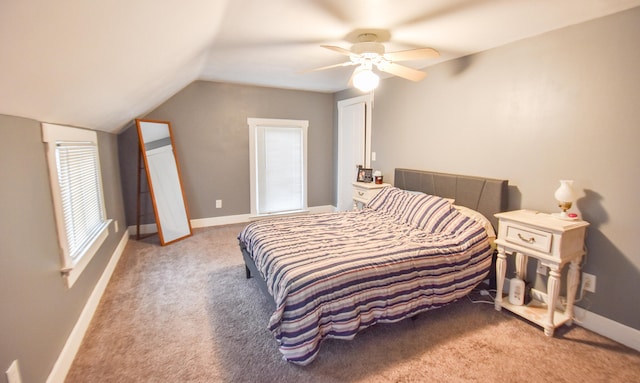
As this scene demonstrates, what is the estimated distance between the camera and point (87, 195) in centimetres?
257

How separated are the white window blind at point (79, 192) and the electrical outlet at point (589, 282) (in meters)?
3.64

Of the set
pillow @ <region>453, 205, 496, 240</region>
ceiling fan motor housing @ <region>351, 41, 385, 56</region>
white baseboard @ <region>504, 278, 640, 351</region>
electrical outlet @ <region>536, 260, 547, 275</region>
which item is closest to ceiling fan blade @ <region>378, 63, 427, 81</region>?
ceiling fan motor housing @ <region>351, 41, 385, 56</region>

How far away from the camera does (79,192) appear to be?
237 cm

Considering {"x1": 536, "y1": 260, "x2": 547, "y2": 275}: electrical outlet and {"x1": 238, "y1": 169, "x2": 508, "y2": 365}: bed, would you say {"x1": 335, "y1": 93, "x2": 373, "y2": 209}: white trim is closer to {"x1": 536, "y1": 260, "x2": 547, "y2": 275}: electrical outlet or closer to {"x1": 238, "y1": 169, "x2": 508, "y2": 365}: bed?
{"x1": 238, "y1": 169, "x2": 508, "y2": 365}: bed

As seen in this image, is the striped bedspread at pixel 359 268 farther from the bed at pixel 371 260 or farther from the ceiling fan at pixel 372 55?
the ceiling fan at pixel 372 55

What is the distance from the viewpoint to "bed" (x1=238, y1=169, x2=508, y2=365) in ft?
5.86

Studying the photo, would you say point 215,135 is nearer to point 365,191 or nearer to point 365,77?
point 365,191

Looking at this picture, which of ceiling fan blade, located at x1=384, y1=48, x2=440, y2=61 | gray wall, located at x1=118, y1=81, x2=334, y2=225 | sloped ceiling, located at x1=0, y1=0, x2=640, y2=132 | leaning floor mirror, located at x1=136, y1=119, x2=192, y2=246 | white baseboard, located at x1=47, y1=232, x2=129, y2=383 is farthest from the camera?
gray wall, located at x1=118, y1=81, x2=334, y2=225

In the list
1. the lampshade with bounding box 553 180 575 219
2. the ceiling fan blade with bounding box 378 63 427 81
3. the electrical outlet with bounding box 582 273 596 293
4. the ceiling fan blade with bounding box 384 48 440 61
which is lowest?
the electrical outlet with bounding box 582 273 596 293

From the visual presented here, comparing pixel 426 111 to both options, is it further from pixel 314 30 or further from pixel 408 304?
pixel 408 304

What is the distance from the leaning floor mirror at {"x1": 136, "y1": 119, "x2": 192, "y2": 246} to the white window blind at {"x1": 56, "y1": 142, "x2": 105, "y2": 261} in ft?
3.03

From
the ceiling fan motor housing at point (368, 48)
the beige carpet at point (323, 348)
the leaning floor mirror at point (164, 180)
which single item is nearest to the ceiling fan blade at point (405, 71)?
the ceiling fan motor housing at point (368, 48)

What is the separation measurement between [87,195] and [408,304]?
2.77 metres

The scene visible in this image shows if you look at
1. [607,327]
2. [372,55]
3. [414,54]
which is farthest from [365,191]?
[607,327]
